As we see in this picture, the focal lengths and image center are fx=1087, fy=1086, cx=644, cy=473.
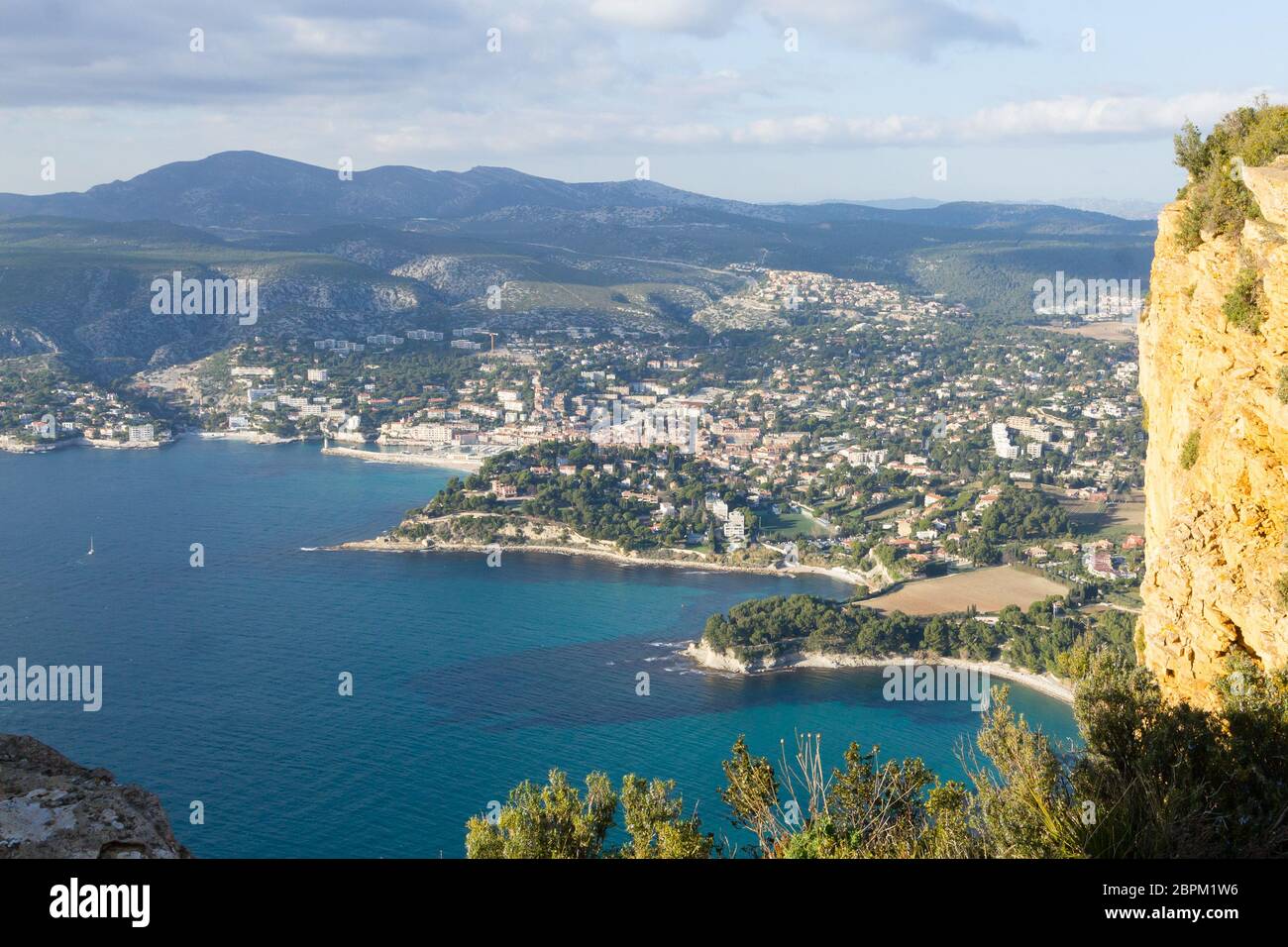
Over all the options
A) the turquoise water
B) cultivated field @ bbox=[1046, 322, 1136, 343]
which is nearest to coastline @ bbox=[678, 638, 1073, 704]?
the turquoise water

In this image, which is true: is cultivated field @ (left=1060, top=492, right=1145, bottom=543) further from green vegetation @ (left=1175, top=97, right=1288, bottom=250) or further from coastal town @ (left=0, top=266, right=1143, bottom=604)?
green vegetation @ (left=1175, top=97, right=1288, bottom=250)

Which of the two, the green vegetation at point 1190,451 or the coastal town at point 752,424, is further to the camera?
the coastal town at point 752,424

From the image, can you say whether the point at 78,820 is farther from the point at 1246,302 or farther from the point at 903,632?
the point at 903,632

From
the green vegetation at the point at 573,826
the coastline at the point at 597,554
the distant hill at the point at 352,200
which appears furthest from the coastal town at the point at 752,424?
the distant hill at the point at 352,200

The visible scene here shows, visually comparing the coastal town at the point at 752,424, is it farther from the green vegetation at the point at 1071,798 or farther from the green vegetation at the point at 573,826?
the green vegetation at the point at 1071,798

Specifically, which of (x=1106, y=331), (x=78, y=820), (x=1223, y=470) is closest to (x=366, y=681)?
(x=1223, y=470)

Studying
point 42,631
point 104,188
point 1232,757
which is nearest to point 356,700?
point 42,631
